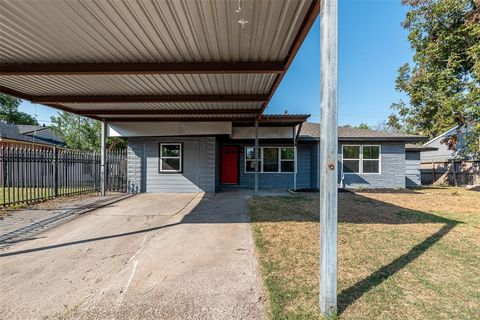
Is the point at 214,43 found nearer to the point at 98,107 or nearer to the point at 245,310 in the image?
the point at 245,310

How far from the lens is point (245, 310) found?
272cm

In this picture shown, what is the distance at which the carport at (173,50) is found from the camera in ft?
8.59

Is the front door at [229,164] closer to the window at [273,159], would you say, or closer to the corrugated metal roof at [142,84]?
the window at [273,159]

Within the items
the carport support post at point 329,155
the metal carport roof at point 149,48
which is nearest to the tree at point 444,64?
the metal carport roof at point 149,48

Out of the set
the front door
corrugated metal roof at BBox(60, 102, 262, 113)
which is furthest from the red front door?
corrugated metal roof at BBox(60, 102, 262, 113)

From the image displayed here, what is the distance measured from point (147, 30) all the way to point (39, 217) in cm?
532

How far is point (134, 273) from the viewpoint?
11.6ft

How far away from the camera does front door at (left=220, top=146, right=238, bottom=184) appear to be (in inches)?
540

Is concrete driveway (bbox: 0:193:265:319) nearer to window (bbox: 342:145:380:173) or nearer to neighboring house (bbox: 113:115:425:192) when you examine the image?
neighboring house (bbox: 113:115:425:192)

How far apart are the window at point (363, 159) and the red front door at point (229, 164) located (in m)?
5.78

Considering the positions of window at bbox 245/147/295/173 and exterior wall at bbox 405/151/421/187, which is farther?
exterior wall at bbox 405/151/421/187

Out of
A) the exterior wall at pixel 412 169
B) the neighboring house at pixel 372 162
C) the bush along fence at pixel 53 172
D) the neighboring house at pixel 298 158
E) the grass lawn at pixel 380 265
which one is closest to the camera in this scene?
the grass lawn at pixel 380 265

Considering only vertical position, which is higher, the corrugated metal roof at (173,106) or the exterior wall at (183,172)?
the corrugated metal roof at (173,106)

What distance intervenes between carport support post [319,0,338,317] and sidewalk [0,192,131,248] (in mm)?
5254
